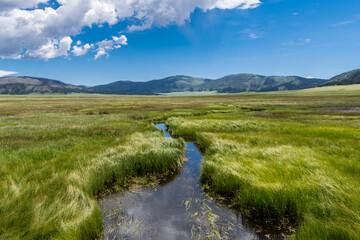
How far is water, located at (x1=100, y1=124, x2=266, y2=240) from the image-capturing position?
5.71 meters

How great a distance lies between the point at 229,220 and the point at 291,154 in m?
6.08

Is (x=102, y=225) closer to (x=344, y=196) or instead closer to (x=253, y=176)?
(x=253, y=176)

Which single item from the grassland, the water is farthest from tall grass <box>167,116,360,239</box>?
the water

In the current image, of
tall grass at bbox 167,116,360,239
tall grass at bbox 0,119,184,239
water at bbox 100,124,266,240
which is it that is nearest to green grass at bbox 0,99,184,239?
tall grass at bbox 0,119,184,239

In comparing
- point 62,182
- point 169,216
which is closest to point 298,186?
point 169,216

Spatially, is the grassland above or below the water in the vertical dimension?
above

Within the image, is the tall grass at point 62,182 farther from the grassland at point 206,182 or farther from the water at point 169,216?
the water at point 169,216

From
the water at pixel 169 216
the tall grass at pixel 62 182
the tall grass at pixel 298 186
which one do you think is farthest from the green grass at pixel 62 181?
the tall grass at pixel 298 186

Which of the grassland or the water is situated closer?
the grassland

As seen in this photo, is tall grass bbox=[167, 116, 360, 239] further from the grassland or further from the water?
the water

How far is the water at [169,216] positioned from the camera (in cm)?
571

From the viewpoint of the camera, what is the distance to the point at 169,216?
6668 mm

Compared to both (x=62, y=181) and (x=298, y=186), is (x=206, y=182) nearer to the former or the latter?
(x=298, y=186)

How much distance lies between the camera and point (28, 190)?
6516 mm
